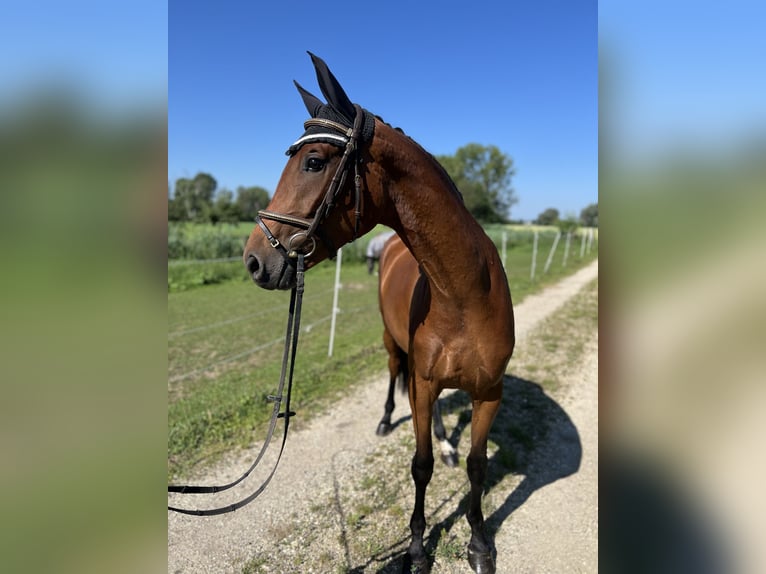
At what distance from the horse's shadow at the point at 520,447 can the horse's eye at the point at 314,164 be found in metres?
2.33

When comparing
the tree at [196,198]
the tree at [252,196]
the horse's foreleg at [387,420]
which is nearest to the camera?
the horse's foreleg at [387,420]

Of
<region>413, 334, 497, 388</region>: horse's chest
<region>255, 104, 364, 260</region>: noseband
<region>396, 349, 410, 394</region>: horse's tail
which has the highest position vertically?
<region>255, 104, 364, 260</region>: noseband

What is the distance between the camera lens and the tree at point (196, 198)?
82.8ft

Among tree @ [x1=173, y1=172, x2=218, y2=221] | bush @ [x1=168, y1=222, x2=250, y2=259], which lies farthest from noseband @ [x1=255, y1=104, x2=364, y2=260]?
tree @ [x1=173, y1=172, x2=218, y2=221]

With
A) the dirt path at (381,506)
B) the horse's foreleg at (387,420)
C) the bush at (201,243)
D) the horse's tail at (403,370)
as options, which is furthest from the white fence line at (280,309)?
the bush at (201,243)

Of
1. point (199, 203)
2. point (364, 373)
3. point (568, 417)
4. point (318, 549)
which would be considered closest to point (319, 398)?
point (364, 373)

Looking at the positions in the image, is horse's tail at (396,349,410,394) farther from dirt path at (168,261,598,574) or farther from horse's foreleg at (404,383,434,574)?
horse's foreleg at (404,383,434,574)

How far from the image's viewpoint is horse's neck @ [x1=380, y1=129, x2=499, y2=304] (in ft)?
6.16

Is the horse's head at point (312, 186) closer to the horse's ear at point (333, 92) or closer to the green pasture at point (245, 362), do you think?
the horse's ear at point (333, 92)

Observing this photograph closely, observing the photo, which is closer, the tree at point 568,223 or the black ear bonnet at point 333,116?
the black ear bonnet at point 333,116

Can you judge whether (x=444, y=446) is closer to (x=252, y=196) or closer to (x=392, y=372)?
(x=392, y=372)
